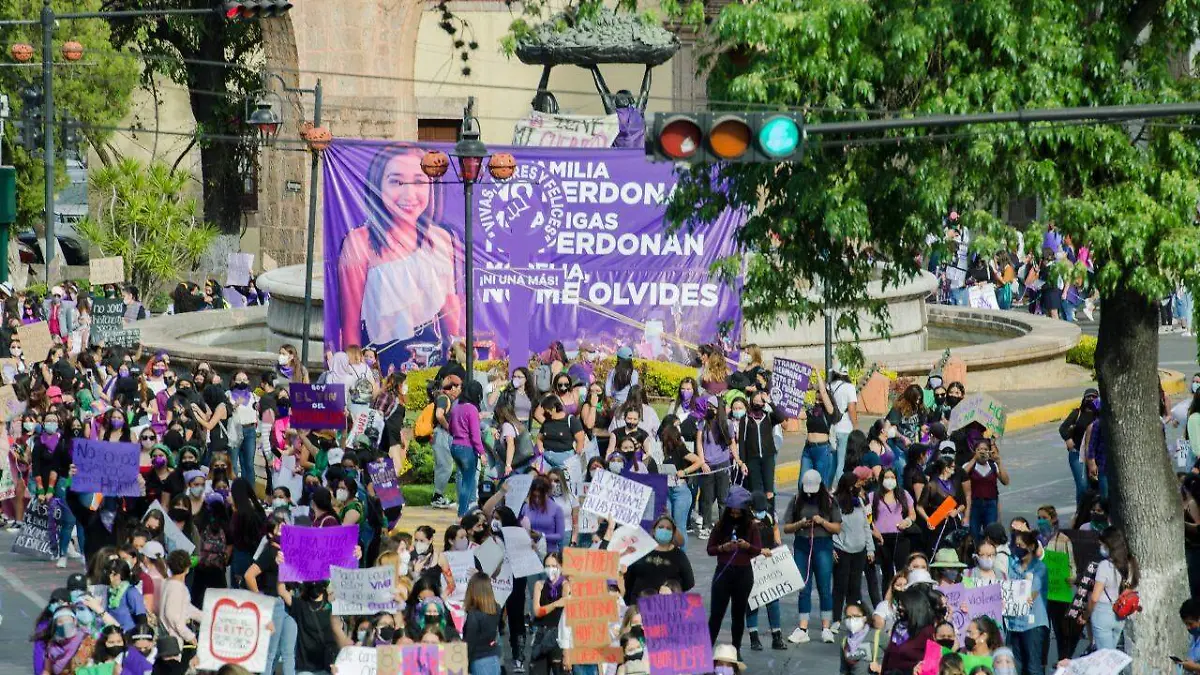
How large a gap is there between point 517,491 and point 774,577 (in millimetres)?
2579

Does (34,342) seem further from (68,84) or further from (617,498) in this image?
(68,84)

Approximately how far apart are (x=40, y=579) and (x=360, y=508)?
377 cm

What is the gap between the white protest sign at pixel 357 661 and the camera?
45.2 ft

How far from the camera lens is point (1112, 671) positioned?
42.8 ft

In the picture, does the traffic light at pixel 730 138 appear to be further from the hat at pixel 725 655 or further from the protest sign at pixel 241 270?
the protest sign at pixel 241 270

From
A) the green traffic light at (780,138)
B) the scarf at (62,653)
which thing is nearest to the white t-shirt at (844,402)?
the scarf at (62,653)

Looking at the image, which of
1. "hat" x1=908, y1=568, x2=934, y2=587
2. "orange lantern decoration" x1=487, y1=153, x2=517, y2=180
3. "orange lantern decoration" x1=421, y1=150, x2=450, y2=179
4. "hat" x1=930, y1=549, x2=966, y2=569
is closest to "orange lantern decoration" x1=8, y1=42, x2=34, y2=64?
"orange lantern decoration" x1=421, y1=150, x2=450, y2=179

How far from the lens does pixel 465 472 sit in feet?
69.1

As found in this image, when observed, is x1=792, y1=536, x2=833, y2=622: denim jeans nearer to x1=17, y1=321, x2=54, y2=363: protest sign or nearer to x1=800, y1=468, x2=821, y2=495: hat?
x1=800, y1=468, x2=821, y2=495: hat

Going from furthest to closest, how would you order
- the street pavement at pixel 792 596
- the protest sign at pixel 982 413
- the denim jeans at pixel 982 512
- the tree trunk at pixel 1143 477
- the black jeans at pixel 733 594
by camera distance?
the protest sign at pixel 982 413
the denim jeans at pixel 982 512
the street pavement at pixel 792 596
the black jeans at pixel 733 594
the tree trunk at pixel 1143 477

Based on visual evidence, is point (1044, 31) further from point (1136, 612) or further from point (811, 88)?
point (1136, 612)

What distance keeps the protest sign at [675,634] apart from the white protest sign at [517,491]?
3599 millimetres

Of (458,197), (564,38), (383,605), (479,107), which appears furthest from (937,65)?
(479,107)

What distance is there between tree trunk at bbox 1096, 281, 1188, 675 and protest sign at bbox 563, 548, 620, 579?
3473 mm
